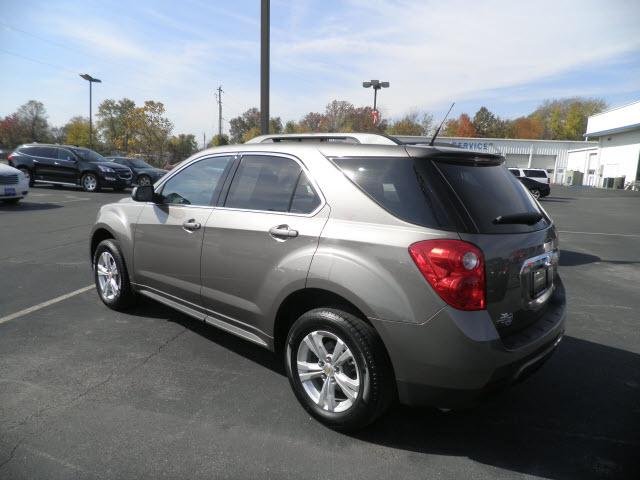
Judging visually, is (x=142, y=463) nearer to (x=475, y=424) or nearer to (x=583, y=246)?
(x=475, y=424)

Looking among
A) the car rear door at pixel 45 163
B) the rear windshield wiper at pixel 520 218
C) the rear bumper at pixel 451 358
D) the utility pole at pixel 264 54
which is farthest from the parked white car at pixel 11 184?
the rear windshield wiper at pixel 520 218

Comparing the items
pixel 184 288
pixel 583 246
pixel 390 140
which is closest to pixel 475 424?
pixel 390 140

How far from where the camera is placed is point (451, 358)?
7.31 feet

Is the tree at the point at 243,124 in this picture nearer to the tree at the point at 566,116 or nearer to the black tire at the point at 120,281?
the tree at the point at 566,116

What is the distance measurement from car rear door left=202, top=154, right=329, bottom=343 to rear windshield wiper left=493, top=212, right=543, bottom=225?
1013 millimetres

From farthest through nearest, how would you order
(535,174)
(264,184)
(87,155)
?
1. (535,174)
2. (87,155)
3. (264,184)

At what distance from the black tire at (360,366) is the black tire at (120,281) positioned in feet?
8.18

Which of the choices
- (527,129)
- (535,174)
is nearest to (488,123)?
(527,129)

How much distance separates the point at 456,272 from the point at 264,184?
5.16ft

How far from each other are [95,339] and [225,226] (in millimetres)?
1786

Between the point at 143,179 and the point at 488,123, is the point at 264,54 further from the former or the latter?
the point at 488,123

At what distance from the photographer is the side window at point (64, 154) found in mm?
18578

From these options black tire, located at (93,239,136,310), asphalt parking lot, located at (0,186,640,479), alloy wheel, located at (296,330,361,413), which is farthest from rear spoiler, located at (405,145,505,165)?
black tire, located at (93,239,136,310)

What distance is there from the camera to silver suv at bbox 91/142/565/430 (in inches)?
89.4
